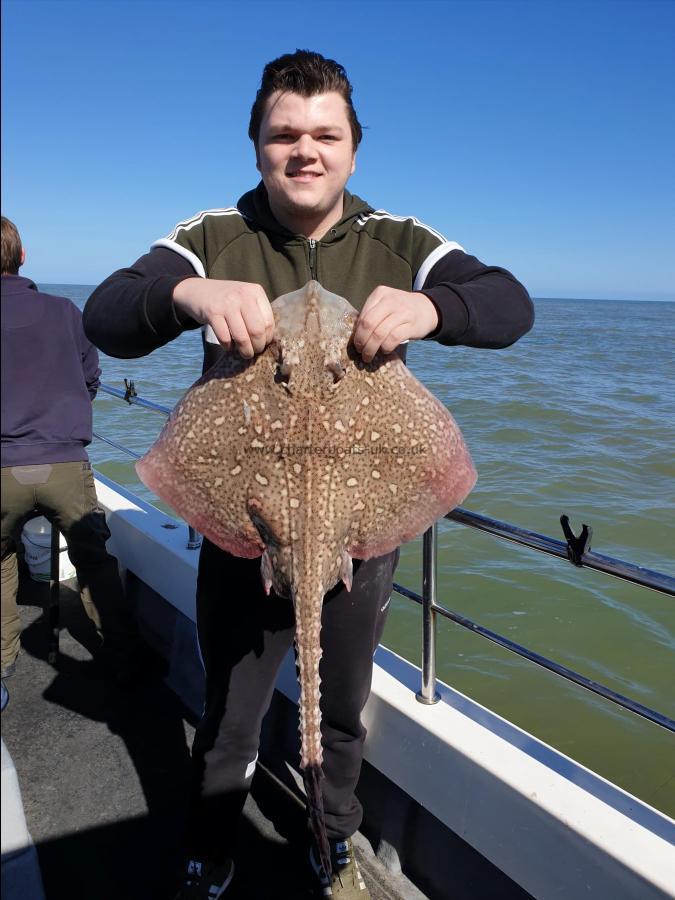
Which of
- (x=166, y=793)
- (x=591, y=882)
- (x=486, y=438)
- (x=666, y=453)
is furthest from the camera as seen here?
(x=486, y=438)

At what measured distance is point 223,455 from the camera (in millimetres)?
1761

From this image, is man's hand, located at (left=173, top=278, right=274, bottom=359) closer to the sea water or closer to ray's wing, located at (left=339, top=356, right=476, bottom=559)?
ray's wing, located at (left=339, top=356, right=476, bottom=559)

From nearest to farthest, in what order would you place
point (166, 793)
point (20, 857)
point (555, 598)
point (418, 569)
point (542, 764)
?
point (20, 857)
point (542, 764)
point (166, 793)
point (555, 598)
point (418, 569)

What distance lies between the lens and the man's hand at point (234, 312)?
1.57 m

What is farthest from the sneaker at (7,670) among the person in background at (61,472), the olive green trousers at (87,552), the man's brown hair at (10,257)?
the man's brown hair at (10,257)

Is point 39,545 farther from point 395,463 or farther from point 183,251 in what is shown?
point 395,463

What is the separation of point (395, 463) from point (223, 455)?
483 millimetres

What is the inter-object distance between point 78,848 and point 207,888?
0.59 meters

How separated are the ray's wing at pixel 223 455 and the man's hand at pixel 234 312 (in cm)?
13

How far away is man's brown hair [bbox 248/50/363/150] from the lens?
184 cm

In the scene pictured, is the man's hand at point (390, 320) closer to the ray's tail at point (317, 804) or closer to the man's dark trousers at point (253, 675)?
the man's dark trousers at point (253, 675)

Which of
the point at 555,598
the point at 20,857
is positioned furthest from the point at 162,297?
the point at 555,598

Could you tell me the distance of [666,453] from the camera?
13.9 metres

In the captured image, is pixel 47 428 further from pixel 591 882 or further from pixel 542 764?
pixel 591 882
